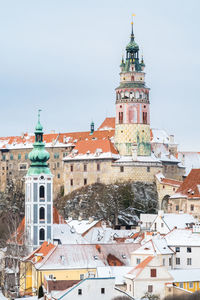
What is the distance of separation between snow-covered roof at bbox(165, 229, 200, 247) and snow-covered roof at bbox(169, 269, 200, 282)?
18.6 feet

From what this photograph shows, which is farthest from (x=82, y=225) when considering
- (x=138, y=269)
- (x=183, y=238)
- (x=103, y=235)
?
(x=138, y=269)

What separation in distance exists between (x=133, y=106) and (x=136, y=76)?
343 cm

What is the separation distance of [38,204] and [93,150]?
1111 inches

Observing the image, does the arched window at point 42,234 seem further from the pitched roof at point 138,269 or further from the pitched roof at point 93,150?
the pitched roof at point 93,150

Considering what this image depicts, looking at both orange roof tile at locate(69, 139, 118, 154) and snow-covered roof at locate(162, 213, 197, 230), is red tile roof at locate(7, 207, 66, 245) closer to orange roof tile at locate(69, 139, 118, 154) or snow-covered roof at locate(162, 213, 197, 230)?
snow-covered roof at locate(162, 213, 197, 230)

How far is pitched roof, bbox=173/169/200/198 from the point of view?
102125 mm

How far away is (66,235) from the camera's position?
86625mm

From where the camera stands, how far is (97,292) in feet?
214

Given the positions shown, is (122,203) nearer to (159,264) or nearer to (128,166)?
(128,166)

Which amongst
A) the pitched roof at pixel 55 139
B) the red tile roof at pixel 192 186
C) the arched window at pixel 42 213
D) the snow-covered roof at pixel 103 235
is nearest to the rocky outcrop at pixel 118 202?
the red tile roof at pixel 192 186

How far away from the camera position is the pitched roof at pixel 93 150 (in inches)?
4481

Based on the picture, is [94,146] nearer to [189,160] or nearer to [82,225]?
[189,160]

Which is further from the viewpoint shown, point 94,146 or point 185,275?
point 94,146

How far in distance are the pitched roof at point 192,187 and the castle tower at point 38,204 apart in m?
18.1
